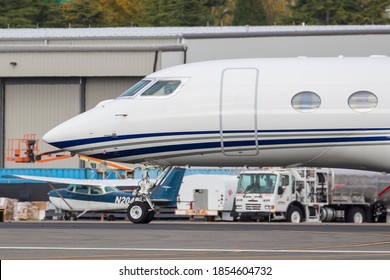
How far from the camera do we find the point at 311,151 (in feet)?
95.8

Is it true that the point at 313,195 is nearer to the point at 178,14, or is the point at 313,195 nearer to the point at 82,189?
the point at 82,189

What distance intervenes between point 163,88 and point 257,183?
18.9 metres

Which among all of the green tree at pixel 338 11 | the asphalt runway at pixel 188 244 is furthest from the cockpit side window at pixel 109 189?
the green tree at pixel 338 11

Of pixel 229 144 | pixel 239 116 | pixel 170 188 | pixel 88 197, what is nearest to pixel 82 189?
pixel 88 197

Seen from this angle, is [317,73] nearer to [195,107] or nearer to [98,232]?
[195,107]

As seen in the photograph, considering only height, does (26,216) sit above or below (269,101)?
below

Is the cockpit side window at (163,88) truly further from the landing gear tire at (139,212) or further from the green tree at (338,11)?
the green tree at (338,11)

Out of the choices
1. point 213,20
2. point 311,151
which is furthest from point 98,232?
point 213,20

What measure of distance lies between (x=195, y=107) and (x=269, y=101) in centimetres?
189

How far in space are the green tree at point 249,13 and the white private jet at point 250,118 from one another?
75529mm

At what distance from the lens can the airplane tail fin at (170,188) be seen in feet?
150

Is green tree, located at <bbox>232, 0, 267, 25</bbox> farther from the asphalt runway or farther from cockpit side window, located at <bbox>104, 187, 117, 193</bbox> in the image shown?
the asphalt runway

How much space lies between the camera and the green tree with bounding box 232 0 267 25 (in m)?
106

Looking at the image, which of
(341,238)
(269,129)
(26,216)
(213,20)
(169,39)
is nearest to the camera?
(341,238)
